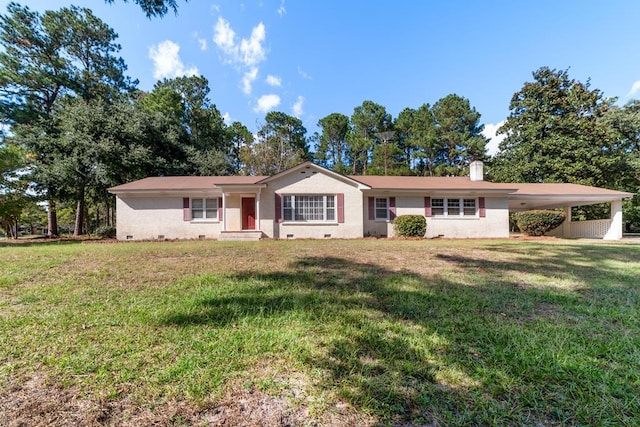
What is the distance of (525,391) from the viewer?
2078mm

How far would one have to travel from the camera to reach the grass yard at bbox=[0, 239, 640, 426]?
6.18 feet

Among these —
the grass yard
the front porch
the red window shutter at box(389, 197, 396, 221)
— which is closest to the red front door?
the front porch

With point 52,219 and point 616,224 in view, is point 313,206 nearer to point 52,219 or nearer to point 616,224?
point 616,224

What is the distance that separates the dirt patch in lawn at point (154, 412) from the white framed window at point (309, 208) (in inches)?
499

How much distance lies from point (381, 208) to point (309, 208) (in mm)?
4194

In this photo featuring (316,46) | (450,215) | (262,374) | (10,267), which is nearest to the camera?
(262,374)

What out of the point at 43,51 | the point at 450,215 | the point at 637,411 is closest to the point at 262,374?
the point at 637,411

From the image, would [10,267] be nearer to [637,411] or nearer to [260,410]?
[260,410]

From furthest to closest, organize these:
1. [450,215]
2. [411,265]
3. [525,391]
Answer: [450,215]
[411,265]
[525,391]

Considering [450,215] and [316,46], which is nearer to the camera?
[450,215]

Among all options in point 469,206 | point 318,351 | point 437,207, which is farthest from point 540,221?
point 318,351

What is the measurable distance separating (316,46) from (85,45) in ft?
65.8

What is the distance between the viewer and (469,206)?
16016 millimetres

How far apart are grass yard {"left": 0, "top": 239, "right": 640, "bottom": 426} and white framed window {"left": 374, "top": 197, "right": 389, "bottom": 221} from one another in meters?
10.5
